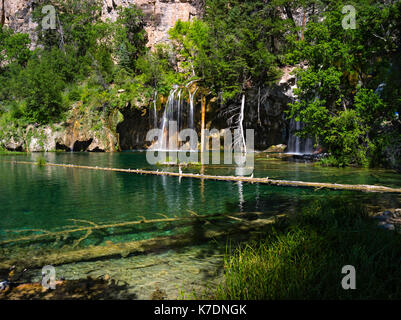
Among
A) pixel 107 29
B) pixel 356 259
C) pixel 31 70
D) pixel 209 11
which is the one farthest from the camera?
pixel 107 29

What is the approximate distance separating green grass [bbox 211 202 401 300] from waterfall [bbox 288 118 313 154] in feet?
91.7

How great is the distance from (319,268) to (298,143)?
104 feet

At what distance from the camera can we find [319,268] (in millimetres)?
3355

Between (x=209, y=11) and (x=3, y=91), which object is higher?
(x=209, y=11)

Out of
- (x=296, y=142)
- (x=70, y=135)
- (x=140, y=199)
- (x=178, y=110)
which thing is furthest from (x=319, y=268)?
(x=70, y=135)

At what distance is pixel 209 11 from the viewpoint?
41.1 m

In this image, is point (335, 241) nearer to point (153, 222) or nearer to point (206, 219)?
point (206, 219)

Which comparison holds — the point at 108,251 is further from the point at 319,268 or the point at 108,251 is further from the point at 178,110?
the point at 178,110

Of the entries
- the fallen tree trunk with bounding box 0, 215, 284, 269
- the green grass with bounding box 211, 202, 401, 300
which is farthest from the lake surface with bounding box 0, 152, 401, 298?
the green grass with bounding box 211, 202, 401, 300

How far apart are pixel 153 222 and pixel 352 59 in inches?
691

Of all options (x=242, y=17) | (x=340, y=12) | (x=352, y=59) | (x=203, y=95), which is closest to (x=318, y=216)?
(x=352, y=59)

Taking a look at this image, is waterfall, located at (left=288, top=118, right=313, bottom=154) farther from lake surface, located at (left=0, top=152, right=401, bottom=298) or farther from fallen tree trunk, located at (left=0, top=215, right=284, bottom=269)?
fallen tree trunk, located at (left=0, top=215, right=284, bottom=269)

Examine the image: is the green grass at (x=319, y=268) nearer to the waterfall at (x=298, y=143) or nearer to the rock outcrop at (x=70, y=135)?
the waterfall at (x=298, y=143)

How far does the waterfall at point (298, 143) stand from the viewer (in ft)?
104
